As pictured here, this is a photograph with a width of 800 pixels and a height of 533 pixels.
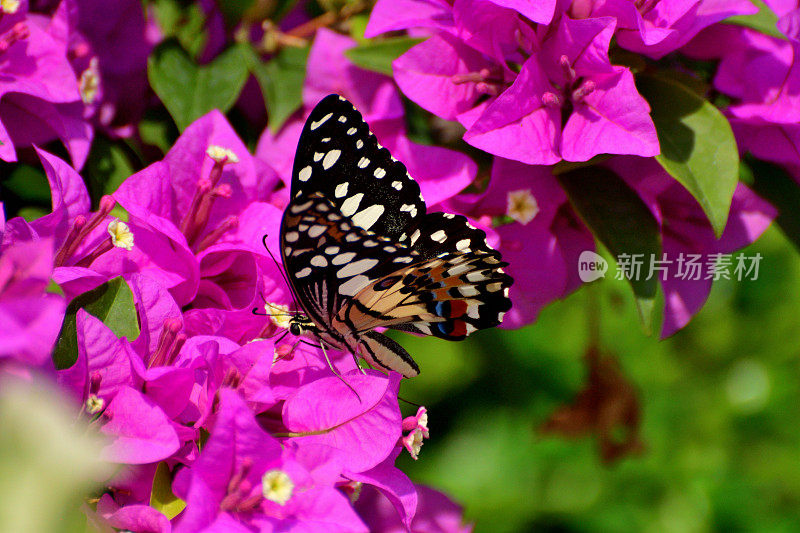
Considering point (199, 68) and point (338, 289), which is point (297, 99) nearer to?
point (199, 68)

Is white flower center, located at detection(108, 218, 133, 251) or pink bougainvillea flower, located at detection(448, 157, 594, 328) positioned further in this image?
pink bougainvillea flower, located at detection(448, 157, 594, 328)

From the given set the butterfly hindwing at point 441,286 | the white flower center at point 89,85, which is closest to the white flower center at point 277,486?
the butterfly hindwing at point 441,286

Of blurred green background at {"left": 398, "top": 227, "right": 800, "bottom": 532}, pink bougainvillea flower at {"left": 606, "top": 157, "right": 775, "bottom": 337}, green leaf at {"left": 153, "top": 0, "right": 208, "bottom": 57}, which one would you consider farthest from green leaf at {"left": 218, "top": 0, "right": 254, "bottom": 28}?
blurred green background at {"left": 398, "top": 227, "right": 800, "bottom": 532}

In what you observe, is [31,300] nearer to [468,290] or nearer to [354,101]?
[468,290]

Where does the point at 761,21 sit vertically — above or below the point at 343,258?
above

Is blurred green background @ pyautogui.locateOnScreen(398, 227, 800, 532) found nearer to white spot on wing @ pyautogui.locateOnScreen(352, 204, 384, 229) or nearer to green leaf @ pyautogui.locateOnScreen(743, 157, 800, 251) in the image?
green leaf @ pyautogui.locateOnScreen(743, 157, 800, 251)

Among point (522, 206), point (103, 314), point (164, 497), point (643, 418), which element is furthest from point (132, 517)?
point (643, 418)

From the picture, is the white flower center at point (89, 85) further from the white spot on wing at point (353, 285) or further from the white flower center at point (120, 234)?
the white spot on wing at point (353, 285)

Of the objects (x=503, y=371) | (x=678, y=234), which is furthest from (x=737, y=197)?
(x=503, y=371)
